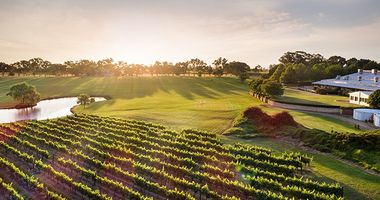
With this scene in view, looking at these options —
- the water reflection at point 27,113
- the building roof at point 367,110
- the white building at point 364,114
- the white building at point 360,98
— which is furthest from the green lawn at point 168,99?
the white building at point 360,98

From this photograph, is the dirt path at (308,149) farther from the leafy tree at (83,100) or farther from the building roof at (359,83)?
the leafy tree at (83,100)

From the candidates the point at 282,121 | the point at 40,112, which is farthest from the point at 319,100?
the point at 40,112

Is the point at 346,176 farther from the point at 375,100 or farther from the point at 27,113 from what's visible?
the point at 27,113

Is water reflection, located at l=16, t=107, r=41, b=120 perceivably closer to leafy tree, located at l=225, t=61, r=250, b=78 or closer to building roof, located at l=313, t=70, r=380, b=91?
building roof, located at l=313, t=70, r=380, b=91

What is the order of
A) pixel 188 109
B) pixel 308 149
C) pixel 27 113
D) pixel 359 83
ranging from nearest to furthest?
pixel 308 149 → pixel 188 109 → pixel 27 113 → pixel 359 83

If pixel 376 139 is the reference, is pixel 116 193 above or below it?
below

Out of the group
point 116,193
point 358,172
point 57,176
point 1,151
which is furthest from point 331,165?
point 1,151

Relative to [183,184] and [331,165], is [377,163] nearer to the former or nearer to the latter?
[331,165]

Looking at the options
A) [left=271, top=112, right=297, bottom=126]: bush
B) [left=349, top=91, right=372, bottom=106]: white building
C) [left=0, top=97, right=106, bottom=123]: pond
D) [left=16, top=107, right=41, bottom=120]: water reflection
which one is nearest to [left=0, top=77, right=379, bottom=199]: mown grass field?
[left=271, top=112, right=297, bottom=126]: bush
